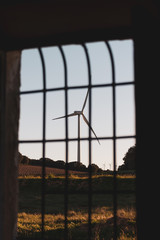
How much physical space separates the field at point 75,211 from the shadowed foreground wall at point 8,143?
4.31 metres

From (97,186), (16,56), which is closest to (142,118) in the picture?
(16,56)

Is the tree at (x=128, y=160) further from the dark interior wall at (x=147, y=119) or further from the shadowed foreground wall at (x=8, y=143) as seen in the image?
the dark interior wall at (x=147, y=119)

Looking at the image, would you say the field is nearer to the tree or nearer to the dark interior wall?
the dark interior wall

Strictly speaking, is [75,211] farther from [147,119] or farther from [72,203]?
[147,119]

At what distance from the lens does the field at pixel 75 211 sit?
1589cm

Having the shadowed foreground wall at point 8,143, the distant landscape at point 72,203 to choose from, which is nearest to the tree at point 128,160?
the distant landscape at point 72,203

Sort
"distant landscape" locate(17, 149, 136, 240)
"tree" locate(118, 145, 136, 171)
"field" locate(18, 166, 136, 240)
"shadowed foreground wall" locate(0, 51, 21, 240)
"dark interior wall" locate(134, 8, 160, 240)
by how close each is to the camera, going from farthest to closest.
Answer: "tree" locate(118, 145, 136, 171) → "distant landscape" locate(17, 149, 136, 240) → "field" locate(18, 166, 136, 240) → "shadowed foreground wall" locate(0, 51, 21, 240) → "dark interior wall" locate(134, 8, 160, 240)

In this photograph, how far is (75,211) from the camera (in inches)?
1275

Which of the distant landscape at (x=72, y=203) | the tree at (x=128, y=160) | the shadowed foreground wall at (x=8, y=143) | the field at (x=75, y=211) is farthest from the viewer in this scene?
the tree at (x=128, y=160)

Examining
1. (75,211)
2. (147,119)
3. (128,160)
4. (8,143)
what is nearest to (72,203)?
(75,211)

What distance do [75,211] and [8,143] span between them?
95.2 ft

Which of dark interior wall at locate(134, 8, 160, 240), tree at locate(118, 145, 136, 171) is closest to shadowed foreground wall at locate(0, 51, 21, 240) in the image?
dark interior wall at locate(134, 8, 160, 240)

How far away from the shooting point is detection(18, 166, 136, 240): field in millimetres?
15893

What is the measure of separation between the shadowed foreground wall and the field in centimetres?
431
